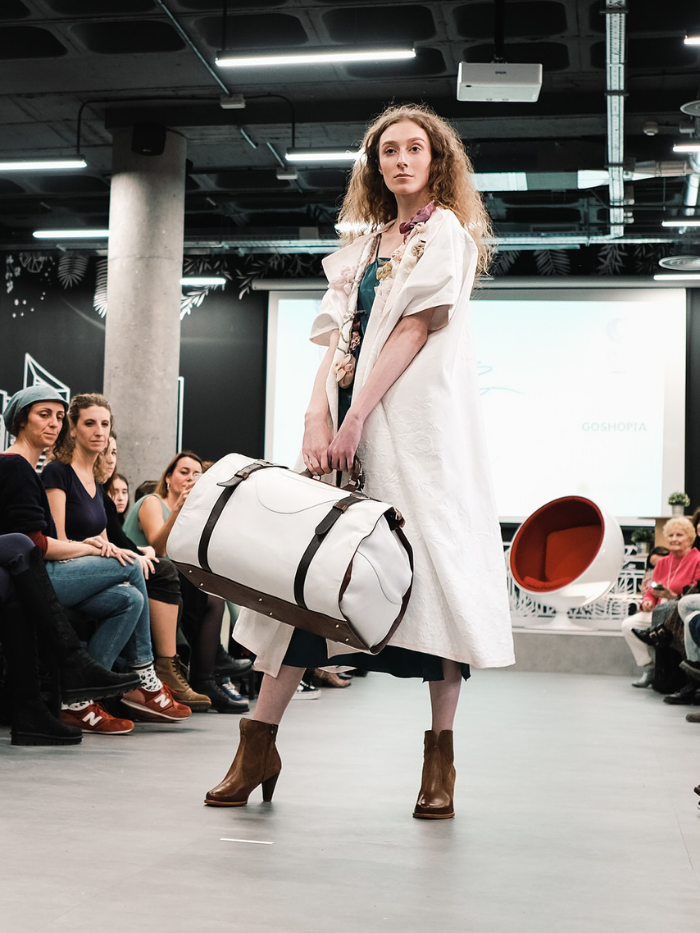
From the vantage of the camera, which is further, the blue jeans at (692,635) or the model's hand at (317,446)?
the blue jeans at (692,635)

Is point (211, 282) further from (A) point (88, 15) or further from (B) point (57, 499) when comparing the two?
(B) point (57, 499)

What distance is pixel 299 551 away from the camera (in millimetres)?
1764

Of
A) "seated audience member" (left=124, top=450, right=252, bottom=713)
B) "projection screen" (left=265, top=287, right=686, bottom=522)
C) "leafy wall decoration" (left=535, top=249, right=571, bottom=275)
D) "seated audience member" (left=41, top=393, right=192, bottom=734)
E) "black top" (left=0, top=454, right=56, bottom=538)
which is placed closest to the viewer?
"black top" (left=0, top=454, right=56, bottom=538)

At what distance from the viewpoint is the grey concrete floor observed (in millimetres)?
1327

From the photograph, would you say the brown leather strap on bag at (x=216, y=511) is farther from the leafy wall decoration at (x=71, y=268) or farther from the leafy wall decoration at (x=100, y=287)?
the leafy wall decoration at (x=71, y=268)

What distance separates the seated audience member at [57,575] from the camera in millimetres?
2807

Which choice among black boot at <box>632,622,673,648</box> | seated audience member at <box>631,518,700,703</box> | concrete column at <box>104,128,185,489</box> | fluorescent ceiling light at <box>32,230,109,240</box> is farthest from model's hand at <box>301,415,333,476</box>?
fluorescent ceiling light at <box>32,230,109,240</box>

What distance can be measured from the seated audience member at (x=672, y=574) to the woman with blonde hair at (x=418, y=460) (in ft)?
12.8

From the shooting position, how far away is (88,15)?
6.77 m

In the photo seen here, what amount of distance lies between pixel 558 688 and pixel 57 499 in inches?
120

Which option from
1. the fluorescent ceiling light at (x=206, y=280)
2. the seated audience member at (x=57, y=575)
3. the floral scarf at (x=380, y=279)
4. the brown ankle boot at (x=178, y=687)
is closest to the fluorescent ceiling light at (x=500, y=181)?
the fluorescent ceiling light at (x=206, y=280)

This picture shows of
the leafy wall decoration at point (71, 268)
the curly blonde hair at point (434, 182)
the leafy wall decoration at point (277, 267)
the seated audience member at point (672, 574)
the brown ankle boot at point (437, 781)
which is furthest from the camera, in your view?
the leafy wall decoration at point (71, 268)

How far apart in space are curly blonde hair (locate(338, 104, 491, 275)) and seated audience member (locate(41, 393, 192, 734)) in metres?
1.39

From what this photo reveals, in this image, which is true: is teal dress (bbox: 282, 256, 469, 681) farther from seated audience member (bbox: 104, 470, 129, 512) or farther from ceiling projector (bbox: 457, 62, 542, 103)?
ceiling projector (bbox: 457, 62, 542, 103)
